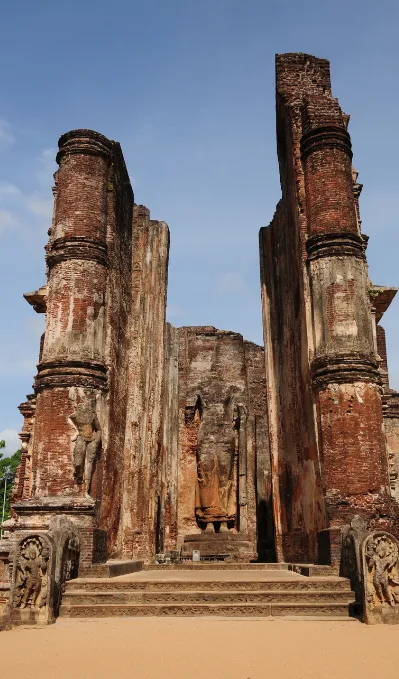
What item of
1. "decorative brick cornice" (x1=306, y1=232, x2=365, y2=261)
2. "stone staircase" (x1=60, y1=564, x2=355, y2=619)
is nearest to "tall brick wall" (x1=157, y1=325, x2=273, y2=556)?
"decorative brick cornice" (x1=306, y1=232, x2=365, y2=261)

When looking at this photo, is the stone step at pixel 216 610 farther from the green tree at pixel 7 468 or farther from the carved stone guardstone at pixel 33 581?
the green tree at pixel 7 468

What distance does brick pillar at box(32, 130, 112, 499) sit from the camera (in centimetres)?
989

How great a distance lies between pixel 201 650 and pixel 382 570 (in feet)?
8.27

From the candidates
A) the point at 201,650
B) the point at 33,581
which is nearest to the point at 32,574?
the point at 33,581

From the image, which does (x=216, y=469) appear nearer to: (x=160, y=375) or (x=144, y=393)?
(x=160, y=375)

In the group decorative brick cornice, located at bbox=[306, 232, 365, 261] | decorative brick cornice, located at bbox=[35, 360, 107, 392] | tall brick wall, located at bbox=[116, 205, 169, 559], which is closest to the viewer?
decorative brick cornice, located at bbox=[35, 360, 107, 392]

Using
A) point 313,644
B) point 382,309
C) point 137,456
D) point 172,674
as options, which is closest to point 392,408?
point 382,309

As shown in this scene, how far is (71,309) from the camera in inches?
419

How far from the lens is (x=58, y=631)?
19.8ft

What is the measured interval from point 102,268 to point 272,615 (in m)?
6.66

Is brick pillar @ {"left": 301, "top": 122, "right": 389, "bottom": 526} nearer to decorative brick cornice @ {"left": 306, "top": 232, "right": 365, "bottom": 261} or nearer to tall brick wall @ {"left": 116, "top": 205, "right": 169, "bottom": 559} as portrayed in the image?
decorative brick cornice @ {"left": 306, "top": 232, "right": 365, "bottom": 261}

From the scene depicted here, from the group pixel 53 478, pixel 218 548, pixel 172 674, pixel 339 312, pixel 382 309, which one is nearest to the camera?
pixel 172 674

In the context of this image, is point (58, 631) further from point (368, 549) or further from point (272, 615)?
point (368, 549)

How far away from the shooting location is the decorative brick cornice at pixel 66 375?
10.3m
